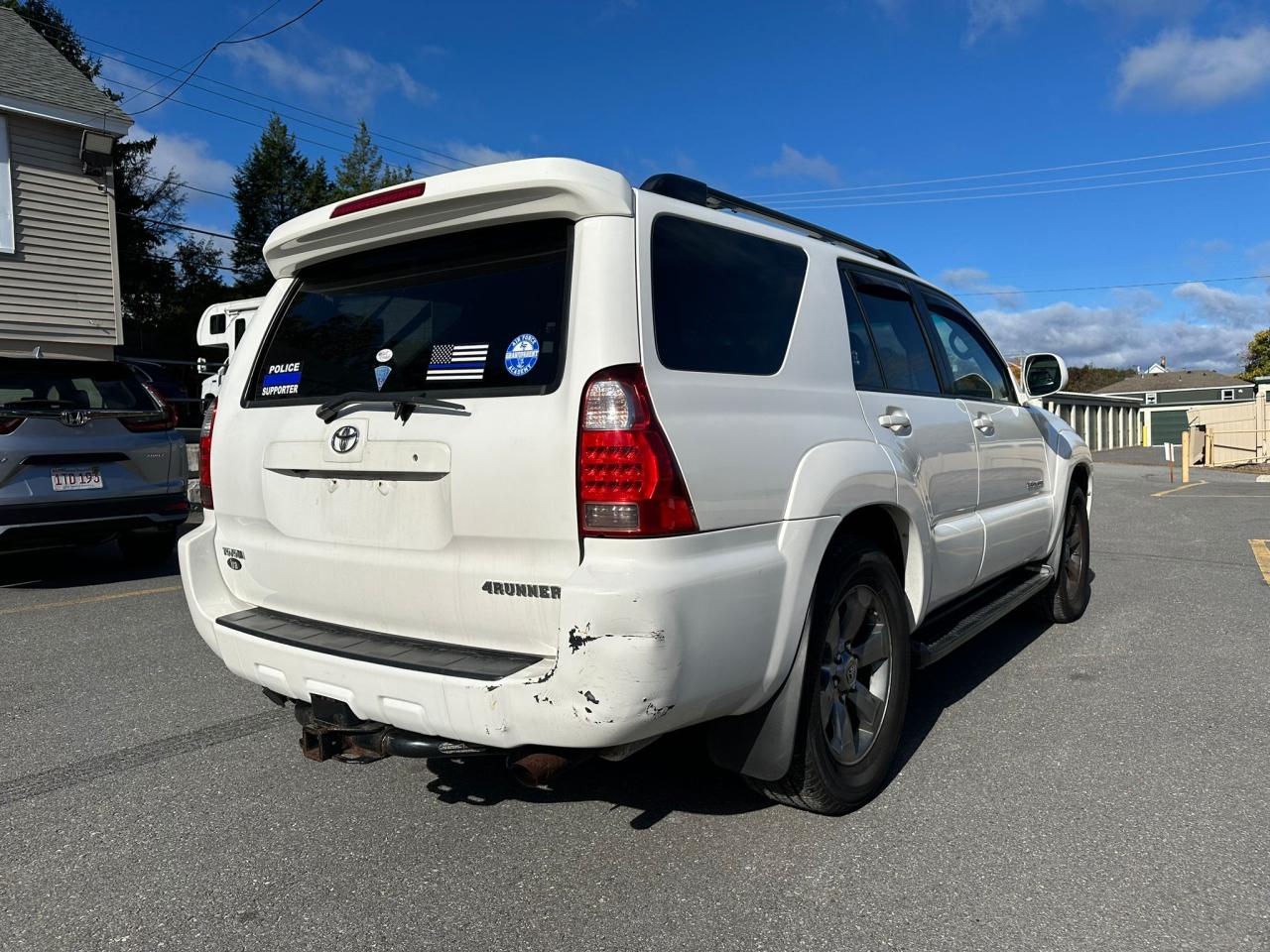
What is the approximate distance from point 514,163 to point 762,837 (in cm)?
216

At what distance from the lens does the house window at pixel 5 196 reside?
545 inches

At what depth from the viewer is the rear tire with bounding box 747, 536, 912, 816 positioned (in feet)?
9.97

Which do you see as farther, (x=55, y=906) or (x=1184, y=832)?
(x=1184, y=832)

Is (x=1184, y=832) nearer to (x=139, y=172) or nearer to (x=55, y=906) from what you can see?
(x=55, y=906)

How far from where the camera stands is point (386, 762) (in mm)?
3779

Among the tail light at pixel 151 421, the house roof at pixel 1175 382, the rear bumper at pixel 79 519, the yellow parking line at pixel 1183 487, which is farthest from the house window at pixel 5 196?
the house roof at pixel 1175 382

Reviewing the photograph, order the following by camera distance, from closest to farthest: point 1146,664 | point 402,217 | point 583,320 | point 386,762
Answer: point 583,320 → point 402,217 → point 386,762 → point 1146,664

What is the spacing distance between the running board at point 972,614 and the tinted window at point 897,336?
3.25ft

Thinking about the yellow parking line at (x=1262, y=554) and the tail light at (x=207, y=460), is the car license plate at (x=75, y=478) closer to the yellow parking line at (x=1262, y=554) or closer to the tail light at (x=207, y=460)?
the tail light at (x=207, y=460)

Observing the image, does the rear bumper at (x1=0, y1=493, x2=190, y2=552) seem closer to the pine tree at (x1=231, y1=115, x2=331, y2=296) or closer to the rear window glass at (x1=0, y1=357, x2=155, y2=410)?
the rear window glass at (x1=0, y1=357, x2=155, y2=410)

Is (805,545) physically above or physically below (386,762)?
above

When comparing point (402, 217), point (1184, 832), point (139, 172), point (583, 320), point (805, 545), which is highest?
point (139, 172)

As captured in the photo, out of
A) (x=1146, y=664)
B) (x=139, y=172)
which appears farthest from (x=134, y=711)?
(x=139, y=172)

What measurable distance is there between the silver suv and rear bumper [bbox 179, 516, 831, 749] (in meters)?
5.08
